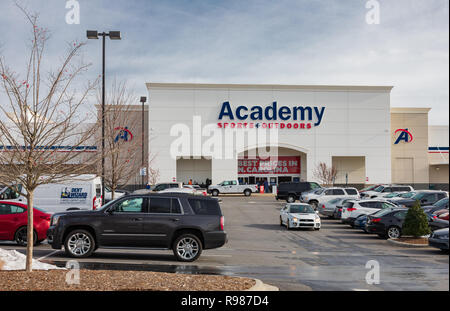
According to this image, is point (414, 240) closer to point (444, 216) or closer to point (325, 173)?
point (444, 216)

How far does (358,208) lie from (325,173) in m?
29.5

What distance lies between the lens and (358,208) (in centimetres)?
2297

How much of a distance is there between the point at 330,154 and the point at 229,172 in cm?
1218

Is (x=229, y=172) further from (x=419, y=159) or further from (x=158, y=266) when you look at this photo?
(x=158, y=266)

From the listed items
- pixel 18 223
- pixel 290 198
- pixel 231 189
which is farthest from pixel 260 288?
pixel 231 189

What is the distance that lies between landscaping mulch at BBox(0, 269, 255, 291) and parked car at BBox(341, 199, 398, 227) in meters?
14.8

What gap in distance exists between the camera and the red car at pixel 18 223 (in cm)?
1497

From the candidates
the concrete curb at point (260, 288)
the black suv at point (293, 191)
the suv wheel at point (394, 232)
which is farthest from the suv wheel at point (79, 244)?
the black suv at point (293, 191)

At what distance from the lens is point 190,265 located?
39.4 feet

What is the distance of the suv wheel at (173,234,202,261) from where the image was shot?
12.6m

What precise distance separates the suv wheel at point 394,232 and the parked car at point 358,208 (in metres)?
3.76

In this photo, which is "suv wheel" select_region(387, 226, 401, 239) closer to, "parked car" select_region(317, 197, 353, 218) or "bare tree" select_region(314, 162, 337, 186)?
"parked car" select_region(317, 197, 353, 218)

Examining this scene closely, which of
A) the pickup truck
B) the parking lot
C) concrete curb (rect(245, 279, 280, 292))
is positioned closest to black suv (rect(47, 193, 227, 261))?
the parking lot
